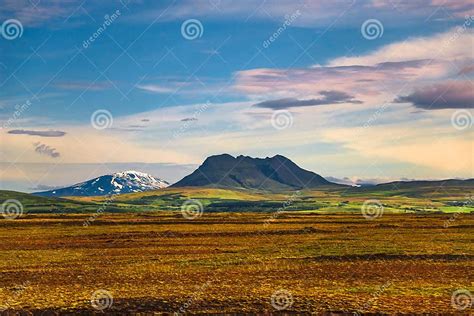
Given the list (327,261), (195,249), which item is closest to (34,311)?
(327,261)

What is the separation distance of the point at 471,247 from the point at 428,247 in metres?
4.96

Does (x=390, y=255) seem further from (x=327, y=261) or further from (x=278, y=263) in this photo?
(x=278, y=263)
